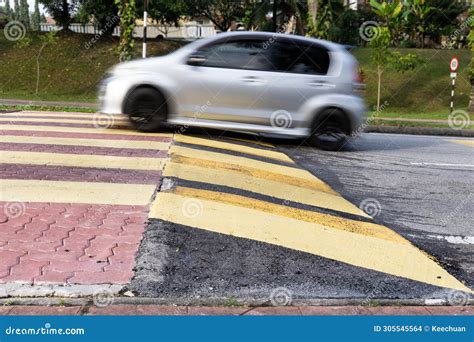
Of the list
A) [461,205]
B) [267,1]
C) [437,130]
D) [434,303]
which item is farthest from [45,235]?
[267,1]

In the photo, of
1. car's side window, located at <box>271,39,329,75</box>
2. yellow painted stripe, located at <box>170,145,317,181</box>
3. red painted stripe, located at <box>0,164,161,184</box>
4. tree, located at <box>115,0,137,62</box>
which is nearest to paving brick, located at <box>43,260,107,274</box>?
red painted stripe, located at <box>0,164,161,184</box>

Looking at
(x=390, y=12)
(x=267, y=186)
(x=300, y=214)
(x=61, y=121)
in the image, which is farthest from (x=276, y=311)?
(x=390, y=12)

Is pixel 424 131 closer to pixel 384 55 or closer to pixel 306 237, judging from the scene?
pixel 384 55

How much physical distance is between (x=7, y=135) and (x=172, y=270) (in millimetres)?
5308

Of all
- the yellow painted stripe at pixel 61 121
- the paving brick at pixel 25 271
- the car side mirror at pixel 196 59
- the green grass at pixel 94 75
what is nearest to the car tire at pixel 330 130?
the car side mirror at pixel 196 59

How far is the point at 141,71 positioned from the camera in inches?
347

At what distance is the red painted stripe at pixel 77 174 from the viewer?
5898 millimetres

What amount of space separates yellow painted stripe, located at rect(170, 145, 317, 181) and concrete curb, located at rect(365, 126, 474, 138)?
730cm

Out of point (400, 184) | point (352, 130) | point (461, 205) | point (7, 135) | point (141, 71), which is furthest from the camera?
point (352, 130)

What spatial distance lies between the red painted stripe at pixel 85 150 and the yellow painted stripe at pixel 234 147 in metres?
1.01

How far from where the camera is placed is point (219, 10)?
4516cm

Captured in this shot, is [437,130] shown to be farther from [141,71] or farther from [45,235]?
[45,235]

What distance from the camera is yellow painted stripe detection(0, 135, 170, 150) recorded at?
774 centimetres

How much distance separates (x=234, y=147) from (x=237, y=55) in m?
1.60
